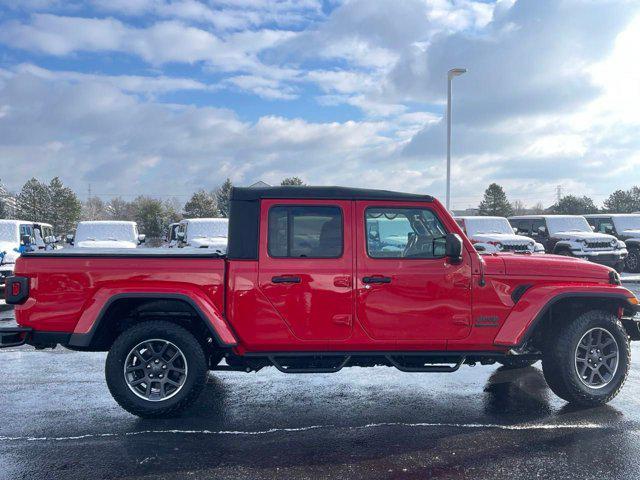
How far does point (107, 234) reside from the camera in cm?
1719

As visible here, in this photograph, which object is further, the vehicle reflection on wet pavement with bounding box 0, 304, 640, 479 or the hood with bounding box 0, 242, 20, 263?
the hood with bounding box 0, 242, 20, 263

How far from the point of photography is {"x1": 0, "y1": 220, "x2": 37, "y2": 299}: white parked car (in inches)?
556

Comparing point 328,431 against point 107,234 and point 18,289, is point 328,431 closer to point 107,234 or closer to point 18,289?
point 18,289

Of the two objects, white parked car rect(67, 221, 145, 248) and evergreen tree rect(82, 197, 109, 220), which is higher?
evergreen tree rect(82, 197, 109, 220)

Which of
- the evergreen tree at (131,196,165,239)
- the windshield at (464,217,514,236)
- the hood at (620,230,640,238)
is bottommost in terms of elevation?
the hood at (620,230,640,238)

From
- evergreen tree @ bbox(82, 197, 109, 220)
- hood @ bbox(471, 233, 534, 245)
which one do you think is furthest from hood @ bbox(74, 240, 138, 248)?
evergreen tree @ bbox(82, 197, 109, 220)

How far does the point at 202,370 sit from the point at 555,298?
3165mm

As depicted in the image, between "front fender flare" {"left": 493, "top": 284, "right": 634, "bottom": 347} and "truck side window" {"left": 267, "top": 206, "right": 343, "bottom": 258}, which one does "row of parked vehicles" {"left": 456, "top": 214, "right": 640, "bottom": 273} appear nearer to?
"front fender flare" {"left": 493, "top": 284, "right": 634, "bottom": 347}

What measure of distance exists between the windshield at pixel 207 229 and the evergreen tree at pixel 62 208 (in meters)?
38.0

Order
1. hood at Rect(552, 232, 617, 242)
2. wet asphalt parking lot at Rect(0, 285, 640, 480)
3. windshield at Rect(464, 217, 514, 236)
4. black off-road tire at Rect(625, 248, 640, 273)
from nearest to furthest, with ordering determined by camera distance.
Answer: wet asphalt parking lot at Rect(0, 285, 640, 480)
hood at Rect(552, 232, 617, 242)
windshield at Rect(464, 217, 514, 236)
black off-road tire at Rect(625, 248, 640, 273)

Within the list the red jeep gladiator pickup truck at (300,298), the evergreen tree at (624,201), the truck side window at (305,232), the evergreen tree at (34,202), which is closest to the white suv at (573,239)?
the red jeep gladiator pickup truck at (300,298)

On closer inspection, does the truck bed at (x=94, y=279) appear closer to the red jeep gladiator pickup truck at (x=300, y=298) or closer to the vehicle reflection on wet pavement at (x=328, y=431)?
the red jeep gladiator pickup truck at (x=300, y=298)

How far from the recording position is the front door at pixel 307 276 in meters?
4.89

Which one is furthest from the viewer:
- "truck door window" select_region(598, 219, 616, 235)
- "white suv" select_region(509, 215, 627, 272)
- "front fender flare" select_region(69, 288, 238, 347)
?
"truck door window" select_region(598, 219, 616, 235)
